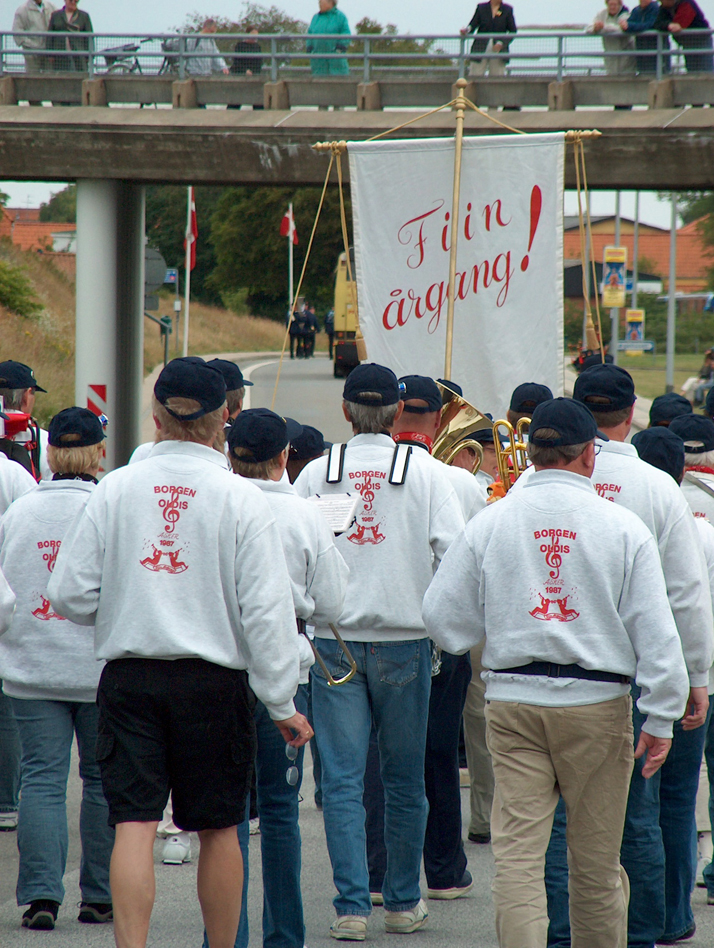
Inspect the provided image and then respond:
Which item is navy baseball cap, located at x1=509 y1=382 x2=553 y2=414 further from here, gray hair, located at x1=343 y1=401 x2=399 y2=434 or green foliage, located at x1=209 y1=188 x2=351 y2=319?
green foliage, located at x1=209 y1=188 x2=351 y2=319

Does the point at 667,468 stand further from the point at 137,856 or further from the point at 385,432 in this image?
the point at 137,856

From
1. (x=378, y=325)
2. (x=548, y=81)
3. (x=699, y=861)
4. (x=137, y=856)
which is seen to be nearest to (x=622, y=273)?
(x=548, y=81)

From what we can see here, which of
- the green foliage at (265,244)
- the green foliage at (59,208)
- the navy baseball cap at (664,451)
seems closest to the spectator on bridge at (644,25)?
the navy baseball cap at (664,451)

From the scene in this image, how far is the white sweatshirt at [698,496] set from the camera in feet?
14.9

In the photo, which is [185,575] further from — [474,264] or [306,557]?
[474,264]

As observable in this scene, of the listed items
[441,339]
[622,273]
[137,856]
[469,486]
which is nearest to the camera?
[137,856]

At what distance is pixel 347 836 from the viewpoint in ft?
14.1

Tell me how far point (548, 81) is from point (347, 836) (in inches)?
484

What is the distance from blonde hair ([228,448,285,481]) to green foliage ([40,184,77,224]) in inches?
3994

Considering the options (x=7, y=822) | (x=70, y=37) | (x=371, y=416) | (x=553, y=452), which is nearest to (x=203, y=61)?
(x=70, y=37)

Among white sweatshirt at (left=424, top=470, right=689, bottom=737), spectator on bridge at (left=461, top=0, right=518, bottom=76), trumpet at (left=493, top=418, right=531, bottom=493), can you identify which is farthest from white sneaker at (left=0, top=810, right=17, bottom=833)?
spectator on bridge at (left=461, top=0, right=518, bottom=76)

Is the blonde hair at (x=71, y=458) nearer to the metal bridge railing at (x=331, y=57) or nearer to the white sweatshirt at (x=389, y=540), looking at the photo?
the white sweatshirt at (x=389, y=540)

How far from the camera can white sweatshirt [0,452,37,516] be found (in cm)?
529

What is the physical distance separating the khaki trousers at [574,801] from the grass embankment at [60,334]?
765 inches
